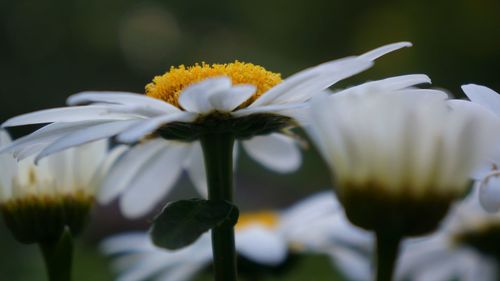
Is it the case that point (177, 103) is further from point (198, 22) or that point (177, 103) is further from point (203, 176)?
point (198, 22)

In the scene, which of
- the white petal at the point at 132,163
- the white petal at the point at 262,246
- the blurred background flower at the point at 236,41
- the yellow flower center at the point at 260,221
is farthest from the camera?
the blurred background flower at the point at 236,41

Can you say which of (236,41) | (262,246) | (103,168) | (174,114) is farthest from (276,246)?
(236,41)

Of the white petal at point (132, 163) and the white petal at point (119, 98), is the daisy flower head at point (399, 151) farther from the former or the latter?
the white petal at point (132, 163)

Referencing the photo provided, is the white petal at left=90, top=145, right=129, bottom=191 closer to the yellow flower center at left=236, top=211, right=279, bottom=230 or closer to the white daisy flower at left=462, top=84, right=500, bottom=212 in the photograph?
the white daisy flower at left=462, top=84, right=500, bottom=212

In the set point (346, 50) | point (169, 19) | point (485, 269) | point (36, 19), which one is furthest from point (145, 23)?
point (485, 269)

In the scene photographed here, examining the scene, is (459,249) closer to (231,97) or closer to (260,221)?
(260,221)

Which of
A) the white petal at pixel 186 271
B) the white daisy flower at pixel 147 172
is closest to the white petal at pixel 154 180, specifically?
the white daisy flower at pixel 147 172

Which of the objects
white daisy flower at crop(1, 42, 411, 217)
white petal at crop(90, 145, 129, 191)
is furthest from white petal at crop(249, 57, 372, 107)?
white petal at crop(90, 145, 129, 191)
